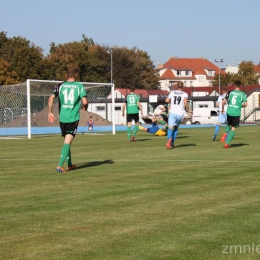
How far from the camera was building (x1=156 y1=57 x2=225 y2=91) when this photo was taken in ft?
609

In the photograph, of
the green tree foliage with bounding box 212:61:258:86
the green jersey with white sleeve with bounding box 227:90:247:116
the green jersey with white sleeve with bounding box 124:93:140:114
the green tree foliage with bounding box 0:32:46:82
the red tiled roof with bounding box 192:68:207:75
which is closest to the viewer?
the green jersey with white sleeve with bounding box 227:90:247:116

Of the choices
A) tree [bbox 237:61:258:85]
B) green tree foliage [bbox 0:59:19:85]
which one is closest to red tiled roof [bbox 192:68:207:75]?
tree [bbox 237:61:258:85]

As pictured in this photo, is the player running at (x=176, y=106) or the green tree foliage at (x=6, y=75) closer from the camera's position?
the player running at (x=176, y=106)

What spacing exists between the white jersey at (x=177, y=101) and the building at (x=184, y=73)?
16073cm

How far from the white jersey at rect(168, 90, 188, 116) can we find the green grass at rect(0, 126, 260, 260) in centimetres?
686

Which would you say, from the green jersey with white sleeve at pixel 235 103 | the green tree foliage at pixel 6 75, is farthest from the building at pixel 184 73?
the green jersey with white sleeve at pixel 235 103

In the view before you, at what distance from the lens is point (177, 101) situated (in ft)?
68.3

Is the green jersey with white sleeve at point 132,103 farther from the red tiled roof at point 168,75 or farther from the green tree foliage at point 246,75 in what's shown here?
the red tiled roof at point 168,75

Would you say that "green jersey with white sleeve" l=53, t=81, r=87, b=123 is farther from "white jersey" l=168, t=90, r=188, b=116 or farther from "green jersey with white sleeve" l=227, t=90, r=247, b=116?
"green jersey with white sleeve" l=227, t=90, r=247, b=116

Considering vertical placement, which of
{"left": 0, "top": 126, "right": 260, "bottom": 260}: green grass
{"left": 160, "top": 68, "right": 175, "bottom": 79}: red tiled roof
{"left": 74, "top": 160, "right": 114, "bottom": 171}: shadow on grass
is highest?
{"left": 160, "top": 68, "right": 175, "bottom": 79}: red tiled roof

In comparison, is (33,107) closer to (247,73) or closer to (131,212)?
(131,212)

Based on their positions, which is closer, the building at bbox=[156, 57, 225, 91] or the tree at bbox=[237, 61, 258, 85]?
the tree at bbox=[237, 61, 258, 85]

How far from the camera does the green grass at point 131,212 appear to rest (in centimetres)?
590

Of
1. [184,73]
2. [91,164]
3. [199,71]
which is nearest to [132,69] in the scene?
[184,73]
